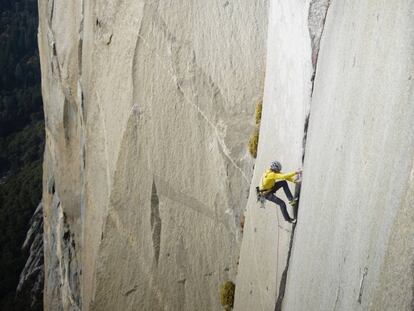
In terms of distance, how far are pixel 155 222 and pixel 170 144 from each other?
214 centimetres

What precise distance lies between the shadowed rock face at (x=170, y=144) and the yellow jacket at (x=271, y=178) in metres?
3.45

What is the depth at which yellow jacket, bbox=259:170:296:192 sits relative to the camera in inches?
310

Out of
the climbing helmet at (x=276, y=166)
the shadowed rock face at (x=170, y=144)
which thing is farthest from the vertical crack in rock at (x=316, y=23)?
the shadowed rock face at (x=170, y=144)

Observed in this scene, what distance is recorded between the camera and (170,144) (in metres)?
12.2

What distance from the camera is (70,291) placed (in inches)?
718

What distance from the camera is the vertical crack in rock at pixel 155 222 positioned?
12438 mm

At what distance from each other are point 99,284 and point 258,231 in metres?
5.28

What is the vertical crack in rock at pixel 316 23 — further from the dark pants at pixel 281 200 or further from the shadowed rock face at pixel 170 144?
the shadowed rock face at pixel 170 144

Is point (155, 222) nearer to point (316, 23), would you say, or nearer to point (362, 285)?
point (316, 23)

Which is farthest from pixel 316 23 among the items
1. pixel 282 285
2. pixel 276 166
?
pixel 282 285

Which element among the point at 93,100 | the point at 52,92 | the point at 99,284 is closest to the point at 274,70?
the point at 93,100

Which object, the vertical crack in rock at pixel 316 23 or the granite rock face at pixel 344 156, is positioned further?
the vertical crack in rock at pixel 316 23

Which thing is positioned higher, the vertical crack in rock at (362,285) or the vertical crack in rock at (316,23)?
the vertical crack in rock at (316,23)

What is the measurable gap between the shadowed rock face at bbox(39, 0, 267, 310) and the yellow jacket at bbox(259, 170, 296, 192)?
3.45 metres
